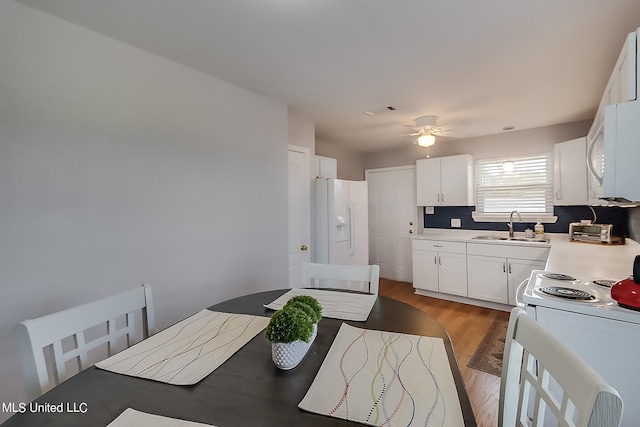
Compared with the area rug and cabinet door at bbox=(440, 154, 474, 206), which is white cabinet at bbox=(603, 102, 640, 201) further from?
cabinet door at bbox=(440, 154, 474, 206)

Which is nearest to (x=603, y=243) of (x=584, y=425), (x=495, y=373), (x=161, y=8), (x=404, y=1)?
(x=495, y=373)

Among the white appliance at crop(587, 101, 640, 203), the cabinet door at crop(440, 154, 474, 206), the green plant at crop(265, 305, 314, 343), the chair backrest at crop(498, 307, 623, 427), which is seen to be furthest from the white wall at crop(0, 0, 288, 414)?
the cabinet door at crop(440, 154, 474, 206)

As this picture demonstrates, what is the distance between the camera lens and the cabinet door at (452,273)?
3.63 metres

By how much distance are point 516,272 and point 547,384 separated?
314cm

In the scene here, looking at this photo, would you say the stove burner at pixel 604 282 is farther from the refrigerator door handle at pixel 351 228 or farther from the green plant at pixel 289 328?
the refrigerator door handle at pixel 351 228

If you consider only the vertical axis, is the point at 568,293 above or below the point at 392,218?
below

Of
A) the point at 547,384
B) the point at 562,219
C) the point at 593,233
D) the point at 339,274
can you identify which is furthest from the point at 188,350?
the point at 562,219

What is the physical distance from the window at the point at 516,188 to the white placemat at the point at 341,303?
343 centimetres

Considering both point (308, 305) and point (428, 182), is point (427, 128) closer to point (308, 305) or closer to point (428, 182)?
point (428, 182)

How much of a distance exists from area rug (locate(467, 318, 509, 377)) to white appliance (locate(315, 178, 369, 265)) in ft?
5.48

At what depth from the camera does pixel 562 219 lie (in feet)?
11.7

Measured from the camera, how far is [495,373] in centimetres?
214

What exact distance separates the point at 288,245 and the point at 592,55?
2.84 metres

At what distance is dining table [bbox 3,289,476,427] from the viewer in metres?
0.65
